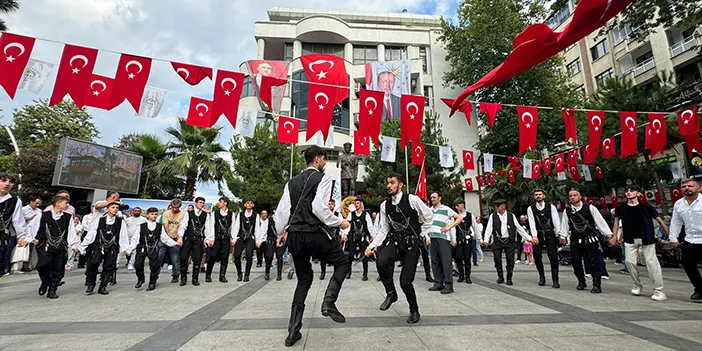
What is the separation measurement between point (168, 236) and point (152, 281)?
3.29 feet

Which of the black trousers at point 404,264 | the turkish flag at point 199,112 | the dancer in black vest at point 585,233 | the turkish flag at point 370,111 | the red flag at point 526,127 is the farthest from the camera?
the red flag at point 526,127

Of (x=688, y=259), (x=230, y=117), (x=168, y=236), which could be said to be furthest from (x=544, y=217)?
(x=168, y=236)

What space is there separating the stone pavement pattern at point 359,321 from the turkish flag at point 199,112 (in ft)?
13.6

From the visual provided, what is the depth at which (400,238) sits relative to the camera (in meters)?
4.12

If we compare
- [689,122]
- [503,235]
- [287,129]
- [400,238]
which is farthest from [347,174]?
[400,238]

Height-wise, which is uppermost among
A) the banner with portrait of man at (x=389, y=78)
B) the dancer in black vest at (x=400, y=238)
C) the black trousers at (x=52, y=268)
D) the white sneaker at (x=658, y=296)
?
the banner with portrait of man at (x=389, y=78)

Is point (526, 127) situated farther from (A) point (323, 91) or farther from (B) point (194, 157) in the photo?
(B) point (194, 157)

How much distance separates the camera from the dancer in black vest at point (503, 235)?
6.93m

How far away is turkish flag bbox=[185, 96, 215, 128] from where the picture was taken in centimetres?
820

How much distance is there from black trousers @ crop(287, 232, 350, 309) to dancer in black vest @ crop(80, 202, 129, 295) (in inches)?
204

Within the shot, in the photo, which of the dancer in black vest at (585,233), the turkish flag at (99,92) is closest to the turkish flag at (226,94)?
the turkish flag at (99,92)

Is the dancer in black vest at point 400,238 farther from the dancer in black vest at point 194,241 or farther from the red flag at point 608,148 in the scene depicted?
the red flag at point 608,148

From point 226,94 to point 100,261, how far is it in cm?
439

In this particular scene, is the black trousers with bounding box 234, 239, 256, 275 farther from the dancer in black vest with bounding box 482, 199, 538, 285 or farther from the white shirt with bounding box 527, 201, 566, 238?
the white shirt with bounding box 527, 201, 566, 238
